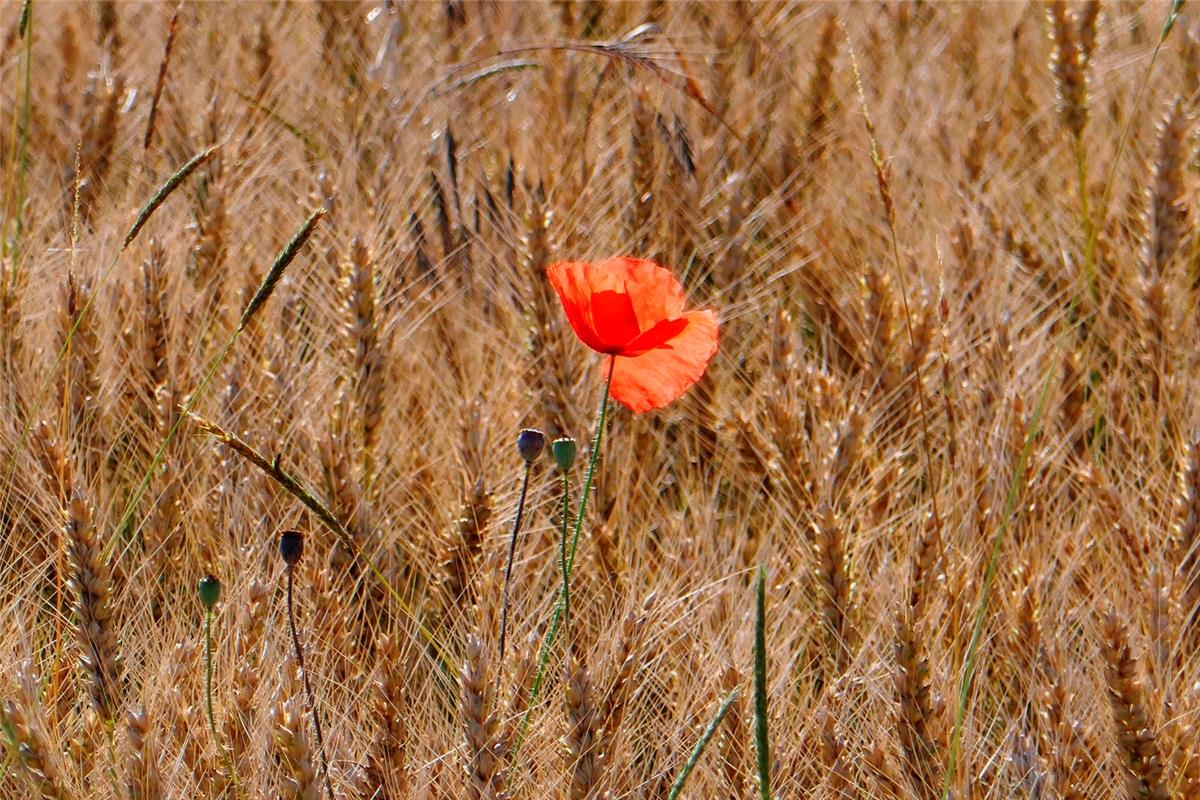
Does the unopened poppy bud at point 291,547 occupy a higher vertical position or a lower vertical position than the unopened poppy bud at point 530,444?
lower

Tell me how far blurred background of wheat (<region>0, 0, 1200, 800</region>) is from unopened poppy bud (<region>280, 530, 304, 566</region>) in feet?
0.42

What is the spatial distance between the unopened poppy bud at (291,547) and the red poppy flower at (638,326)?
29 centimetres

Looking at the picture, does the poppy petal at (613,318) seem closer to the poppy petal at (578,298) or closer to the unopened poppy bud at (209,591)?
the poppy petal at (578,298)

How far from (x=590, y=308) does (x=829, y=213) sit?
42.4 inches

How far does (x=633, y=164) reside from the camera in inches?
81.6

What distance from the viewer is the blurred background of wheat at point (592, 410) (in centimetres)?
128

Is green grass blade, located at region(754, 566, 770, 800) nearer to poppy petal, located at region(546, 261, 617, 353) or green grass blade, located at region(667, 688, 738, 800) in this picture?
green grass blade, located at region(667, 688, 738, 800)

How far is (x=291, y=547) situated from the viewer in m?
1.09

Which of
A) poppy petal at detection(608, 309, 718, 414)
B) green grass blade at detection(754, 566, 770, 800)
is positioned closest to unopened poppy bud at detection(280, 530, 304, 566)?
poppy petal at detection(608, 309, 718, 414)

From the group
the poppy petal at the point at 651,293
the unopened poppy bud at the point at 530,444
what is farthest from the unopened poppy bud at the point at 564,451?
the poppy petal at the point at 651,293

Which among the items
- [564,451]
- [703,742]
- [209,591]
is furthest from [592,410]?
[703,742]

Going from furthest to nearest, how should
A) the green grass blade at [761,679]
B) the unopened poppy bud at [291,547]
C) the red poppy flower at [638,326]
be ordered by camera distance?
the red poppy flower at [638,326] < the unopened poppy bud at [291,547] < the green grass blade at [761,679]

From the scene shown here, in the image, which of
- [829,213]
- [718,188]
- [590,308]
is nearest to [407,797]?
[590,308]

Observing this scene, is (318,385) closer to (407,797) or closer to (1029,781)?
(407,797)
